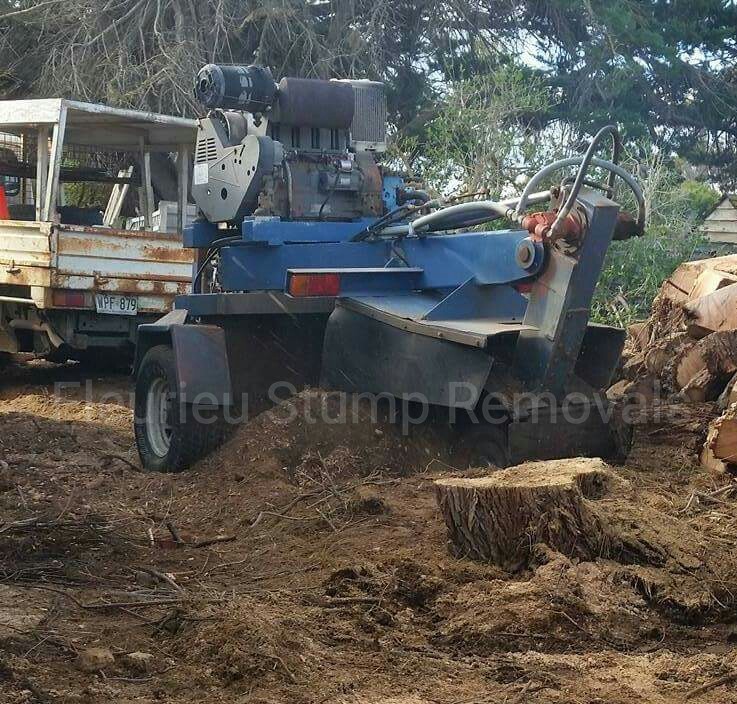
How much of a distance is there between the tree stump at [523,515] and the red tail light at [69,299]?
19.7 feet

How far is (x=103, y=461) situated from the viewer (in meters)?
7.78

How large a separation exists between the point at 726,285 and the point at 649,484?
2286 millimetres

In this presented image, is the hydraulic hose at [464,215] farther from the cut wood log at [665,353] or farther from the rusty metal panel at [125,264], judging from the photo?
the rusty metal panel at [125,264]

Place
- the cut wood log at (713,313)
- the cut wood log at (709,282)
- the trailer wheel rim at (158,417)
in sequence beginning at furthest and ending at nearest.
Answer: the cut wood log at (709,282) < the trailer wheel rim at (158,417) < the cut wood log at (713,313)

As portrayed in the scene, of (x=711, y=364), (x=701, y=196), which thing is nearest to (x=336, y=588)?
(x=711, y=364)

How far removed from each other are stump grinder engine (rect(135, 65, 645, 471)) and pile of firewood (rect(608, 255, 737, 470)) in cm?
62

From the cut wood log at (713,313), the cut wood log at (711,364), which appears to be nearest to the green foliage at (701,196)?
the cut wood log at (713,313)

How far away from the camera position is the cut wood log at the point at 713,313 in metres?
7.34

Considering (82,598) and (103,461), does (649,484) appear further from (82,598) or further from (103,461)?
(103,461)

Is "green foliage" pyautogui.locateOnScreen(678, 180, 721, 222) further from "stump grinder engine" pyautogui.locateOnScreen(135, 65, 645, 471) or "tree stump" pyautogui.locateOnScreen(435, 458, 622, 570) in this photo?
"tree stump" pyautogui.locateOnScreen(435, 458, 622, 570)

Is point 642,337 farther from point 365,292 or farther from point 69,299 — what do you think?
point 69,299

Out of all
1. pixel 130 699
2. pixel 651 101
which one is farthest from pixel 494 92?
pixel 130 699

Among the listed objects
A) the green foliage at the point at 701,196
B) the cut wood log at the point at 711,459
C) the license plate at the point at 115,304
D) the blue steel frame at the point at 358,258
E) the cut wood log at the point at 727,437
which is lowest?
the license plate at the point at 115,304

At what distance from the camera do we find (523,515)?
4754 mm
